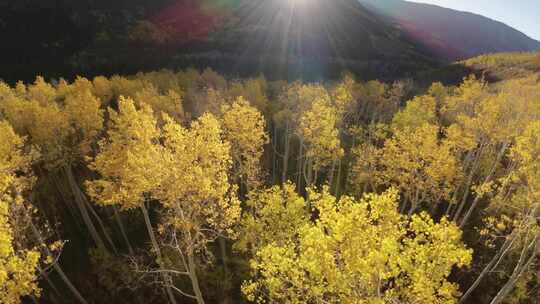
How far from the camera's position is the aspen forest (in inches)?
517

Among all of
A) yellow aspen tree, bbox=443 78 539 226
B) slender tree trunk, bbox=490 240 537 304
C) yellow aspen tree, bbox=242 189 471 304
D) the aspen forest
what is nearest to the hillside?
the aspen forest

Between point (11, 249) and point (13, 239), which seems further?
point (13, 239)

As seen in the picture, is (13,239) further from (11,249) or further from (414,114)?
(414,114)

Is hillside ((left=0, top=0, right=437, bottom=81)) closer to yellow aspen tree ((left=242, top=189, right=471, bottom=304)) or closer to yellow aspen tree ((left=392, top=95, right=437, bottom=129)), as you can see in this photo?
yellow aspen tree ((left=392, top=95, right=437, bottom=129))

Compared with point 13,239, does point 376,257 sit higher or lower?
higher

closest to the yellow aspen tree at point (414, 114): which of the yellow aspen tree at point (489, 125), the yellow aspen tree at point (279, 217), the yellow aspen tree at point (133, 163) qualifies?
the yellow aspen tree at point (489, 125)

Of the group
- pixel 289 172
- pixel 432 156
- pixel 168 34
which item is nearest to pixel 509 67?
pixel 289 172

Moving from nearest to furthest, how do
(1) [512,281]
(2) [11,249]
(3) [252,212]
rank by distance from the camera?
(2) [11,249] < (1) [512,281] < (3) [252,212]

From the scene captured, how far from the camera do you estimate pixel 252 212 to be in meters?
29.6

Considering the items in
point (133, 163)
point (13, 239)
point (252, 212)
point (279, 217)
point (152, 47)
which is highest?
point (152, 47)

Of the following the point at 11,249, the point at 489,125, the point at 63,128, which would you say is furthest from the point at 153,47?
the point at 11,249

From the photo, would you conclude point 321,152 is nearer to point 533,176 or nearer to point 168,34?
point 533,176

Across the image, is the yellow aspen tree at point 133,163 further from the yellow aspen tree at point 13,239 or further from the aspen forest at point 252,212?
the yellow aspen tree at point 13,239

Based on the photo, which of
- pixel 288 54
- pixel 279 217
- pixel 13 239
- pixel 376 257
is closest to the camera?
pixel 376 257
